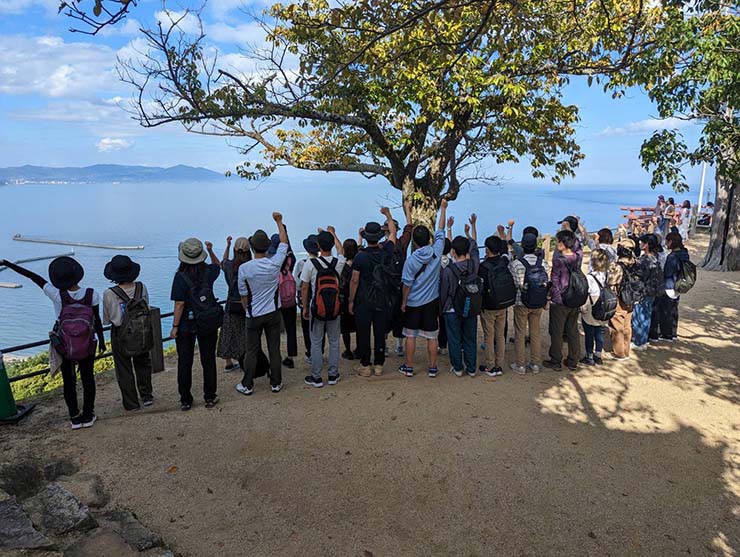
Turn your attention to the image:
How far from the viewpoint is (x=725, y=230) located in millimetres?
12906

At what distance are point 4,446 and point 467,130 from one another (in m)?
8.87

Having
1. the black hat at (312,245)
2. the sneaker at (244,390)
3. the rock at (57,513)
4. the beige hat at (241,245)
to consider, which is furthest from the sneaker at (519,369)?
the rock at (57,513)

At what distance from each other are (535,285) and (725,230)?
10.7 meters

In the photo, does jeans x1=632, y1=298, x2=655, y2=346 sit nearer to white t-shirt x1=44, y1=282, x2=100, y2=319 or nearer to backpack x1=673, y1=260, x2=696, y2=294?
backpack x1=673, y1=260, x2=696, y2=294

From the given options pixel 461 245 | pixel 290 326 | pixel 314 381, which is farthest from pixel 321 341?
pixel 461 245

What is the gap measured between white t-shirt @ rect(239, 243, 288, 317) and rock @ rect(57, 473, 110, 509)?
76.8 inches

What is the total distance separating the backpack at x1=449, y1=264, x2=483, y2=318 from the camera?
5.25 m

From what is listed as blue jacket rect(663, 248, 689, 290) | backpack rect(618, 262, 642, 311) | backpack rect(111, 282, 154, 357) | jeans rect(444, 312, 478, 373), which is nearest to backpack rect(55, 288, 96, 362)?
backpack rect(111, 282, 154, 357)

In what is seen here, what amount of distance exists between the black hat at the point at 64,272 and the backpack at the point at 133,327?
343mm

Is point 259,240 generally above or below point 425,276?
above

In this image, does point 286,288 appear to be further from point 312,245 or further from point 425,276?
point 425,276

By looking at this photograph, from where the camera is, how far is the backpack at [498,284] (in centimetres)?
534

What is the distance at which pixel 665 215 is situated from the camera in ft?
48.6

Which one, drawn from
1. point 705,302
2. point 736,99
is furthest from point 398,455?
point 705,302
